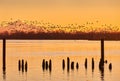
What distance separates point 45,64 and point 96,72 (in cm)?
690

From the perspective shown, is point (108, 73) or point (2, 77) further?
point (108, 73)

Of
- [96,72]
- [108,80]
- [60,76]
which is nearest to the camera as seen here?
[108,80]

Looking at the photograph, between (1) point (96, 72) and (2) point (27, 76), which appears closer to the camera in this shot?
(2) point (27, 76)

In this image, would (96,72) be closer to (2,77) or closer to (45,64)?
(45,64)

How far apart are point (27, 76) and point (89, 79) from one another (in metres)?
7.77

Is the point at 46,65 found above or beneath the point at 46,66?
above

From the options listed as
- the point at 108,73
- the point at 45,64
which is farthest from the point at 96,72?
the point at 45,64

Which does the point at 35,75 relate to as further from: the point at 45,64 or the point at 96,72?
the point at 96,72

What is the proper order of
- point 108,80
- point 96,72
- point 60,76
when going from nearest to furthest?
point 108,80 < point 60,76 < point 96,72

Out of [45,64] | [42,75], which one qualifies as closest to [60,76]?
[42,75]

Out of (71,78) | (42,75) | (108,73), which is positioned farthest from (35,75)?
(108,73)

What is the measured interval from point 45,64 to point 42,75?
17.1ft

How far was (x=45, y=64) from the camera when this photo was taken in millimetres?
65500

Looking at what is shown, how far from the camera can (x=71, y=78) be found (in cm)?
5769
